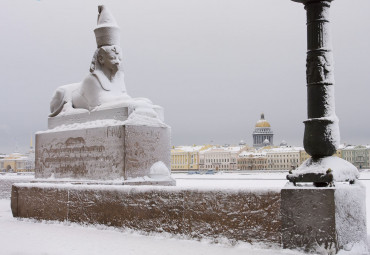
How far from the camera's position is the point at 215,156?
122 m

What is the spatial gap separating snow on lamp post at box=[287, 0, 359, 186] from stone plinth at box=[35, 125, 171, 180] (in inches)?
142

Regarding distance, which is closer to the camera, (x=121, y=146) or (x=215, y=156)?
(x=121, y=146)

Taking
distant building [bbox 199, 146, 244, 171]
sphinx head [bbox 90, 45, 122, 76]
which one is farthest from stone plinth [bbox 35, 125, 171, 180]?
distant building [bbox 199, 146, 244, 171]

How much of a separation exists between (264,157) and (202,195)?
111788 millimetres

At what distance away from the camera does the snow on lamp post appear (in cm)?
509

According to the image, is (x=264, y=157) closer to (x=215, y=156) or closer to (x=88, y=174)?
(x=215, y=156)

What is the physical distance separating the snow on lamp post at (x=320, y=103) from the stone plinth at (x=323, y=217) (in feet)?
0.76

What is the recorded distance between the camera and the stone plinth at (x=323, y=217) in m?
4.61

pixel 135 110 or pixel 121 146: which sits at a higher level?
pixel 135 110

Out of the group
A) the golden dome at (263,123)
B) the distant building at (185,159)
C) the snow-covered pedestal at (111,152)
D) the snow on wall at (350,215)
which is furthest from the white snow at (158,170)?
the golden dome at (263,123)

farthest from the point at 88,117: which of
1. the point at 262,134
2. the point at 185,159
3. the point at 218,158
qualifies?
the point at 262,134

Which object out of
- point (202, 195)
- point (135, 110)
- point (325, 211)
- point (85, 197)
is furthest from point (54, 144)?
point (325, 211)

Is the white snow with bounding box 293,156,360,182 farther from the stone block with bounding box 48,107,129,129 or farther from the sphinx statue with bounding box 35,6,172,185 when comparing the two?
the stone block with bounding box 48,107,129,129

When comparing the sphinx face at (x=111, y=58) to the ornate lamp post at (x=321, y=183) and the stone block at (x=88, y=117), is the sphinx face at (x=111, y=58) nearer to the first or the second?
the stone block at (x=88, y=117)
